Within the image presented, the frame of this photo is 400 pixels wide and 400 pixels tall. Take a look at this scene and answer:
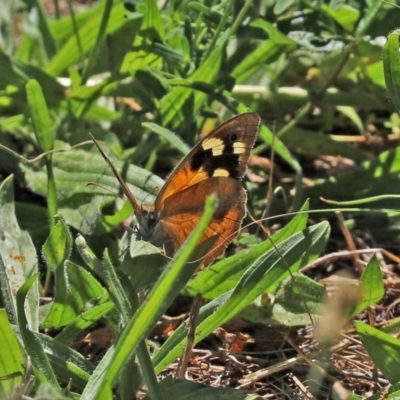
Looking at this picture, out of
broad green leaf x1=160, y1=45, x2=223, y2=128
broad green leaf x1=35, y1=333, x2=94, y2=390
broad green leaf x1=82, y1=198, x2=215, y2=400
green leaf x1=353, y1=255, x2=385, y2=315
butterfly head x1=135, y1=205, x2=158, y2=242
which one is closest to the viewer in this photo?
broad green leaf x1=82, y1=198, x2=215, y2=400

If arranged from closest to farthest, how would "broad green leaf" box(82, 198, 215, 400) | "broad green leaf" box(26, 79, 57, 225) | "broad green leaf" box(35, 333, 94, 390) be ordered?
1. "broad green leaf" box(82, 198, 215, 400)
2. "broad green leaf" box(35, 333, 94, 390)
3. "broad green leaf" box(26, 79, 57, 225)

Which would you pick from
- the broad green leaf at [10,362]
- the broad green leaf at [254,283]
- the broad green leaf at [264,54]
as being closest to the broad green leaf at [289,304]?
the broad green leaf at [254,283]

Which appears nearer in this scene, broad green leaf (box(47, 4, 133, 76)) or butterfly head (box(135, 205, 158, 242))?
butterfly head (box(135, 205, 158, 242))

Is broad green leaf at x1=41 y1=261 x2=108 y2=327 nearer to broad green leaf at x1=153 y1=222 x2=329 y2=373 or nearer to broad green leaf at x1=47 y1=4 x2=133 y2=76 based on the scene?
broad green leaf at x1=153 y1=222 x2=329 y2=373

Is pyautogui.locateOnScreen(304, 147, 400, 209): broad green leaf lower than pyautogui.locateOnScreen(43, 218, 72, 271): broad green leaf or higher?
lower

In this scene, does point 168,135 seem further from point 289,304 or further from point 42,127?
point 289,304

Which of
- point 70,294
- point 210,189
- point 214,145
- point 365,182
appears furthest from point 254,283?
point 365,182

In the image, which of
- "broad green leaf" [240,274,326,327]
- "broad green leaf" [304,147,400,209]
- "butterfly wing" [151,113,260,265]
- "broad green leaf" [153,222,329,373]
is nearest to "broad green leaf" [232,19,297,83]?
"broad green leaf" [304,147,400,209]
